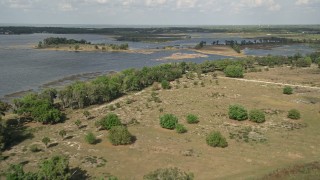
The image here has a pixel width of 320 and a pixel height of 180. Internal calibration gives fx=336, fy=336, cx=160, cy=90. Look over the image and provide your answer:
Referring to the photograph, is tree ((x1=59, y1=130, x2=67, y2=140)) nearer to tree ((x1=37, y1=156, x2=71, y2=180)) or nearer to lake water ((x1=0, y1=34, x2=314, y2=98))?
tree ((x1=37, y1=156, x2=71, y2=180))

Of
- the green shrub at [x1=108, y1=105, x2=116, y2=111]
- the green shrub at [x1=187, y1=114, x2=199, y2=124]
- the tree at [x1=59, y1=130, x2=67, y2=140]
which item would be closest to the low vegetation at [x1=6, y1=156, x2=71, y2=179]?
the tree at [x1=59, y1=130, x2=67, y2=140]

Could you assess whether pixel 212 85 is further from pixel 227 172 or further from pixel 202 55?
pixel 202 55

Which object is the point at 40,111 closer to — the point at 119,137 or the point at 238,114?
the point at 119,137

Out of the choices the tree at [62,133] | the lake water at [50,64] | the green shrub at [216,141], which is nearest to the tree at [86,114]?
the tree at [62,133]

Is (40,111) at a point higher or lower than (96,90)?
lower

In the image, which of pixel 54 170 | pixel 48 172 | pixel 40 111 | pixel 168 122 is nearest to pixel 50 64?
pixel 40 111
